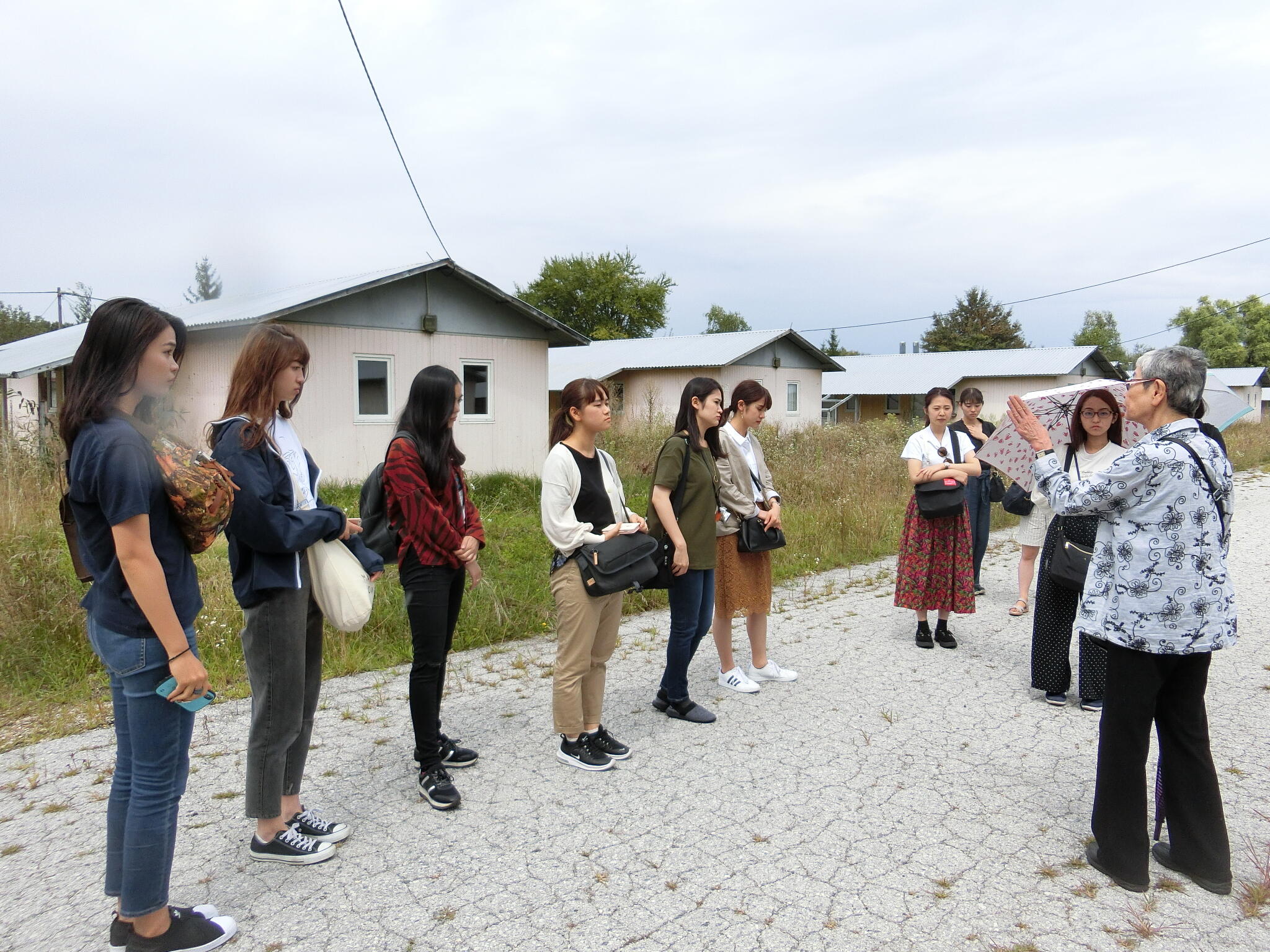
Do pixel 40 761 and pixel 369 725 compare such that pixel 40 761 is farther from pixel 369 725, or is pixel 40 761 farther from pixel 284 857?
pixel 284 857

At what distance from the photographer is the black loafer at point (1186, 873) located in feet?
9.68

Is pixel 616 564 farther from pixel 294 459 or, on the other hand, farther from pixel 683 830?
pixel 294 459

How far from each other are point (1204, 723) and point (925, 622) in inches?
120

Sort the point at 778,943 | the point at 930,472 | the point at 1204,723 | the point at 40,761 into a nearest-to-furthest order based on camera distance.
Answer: the point at 778,943
the point at 1204,723
the point at 40,761
the point at 930,472

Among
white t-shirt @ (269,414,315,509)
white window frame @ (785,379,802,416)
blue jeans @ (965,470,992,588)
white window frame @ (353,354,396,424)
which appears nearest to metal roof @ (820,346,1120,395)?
white window frame @ (785,379,802,416)

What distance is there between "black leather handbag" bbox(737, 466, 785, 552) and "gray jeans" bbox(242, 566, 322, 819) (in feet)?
8.35

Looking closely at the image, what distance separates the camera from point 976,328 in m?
63.9

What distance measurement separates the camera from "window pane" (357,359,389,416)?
1499 cm

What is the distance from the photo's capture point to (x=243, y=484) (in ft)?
9.05

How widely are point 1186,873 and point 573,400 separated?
3.04 m

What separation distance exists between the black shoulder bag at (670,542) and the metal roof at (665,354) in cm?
2318

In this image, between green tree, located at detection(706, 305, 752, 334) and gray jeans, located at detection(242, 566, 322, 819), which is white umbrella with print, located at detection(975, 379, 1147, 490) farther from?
green tree, located at detection(706, 305, 752, 334)

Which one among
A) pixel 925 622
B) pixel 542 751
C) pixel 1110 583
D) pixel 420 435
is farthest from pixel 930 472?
pixel 420 435

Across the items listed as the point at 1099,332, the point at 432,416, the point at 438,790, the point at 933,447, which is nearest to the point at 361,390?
the point at 933,447
